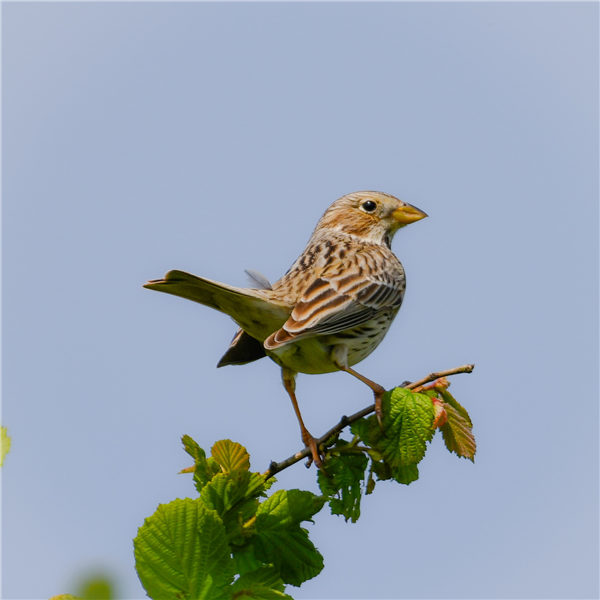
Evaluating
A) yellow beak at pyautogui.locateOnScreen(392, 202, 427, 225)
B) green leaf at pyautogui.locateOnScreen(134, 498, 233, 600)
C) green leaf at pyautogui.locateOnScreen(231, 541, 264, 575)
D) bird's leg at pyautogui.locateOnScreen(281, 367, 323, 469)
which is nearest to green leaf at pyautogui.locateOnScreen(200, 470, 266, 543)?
green leaf at pyautogui.locateOnScreen(231, 541, 264, 575)

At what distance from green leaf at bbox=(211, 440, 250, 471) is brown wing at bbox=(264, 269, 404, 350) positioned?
1.71m

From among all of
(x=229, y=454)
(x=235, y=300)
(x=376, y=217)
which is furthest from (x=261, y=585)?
(x=376, y=217)

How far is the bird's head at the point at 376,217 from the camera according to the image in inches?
330

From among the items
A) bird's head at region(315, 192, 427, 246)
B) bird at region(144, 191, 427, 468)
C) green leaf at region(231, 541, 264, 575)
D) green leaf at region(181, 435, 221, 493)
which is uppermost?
bird's head at region(315, 192, 427, 246)

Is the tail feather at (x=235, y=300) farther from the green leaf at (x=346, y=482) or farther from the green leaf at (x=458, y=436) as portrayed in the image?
the green leaf at (x=458, y=436)

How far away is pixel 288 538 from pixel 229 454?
0.48 m

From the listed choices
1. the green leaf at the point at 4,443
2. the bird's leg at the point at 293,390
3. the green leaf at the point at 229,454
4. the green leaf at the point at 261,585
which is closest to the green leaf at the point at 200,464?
the green leaf at the point at 229,454

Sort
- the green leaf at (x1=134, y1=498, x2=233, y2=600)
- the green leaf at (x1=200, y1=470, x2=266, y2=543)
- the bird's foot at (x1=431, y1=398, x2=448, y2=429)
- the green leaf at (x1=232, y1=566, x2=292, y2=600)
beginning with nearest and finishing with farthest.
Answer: the green leaf at (x1=134, y1=498, x2=233, y2=600)
the green leaf at (x1=232, y1=566, x2=292, y2=600)
the green leaf at (x1=200, y1=470, x2=266, y2=543)
the bird's foot at (x1=431, y1=398, x2=448, y2=429)

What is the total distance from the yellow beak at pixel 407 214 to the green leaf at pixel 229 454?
16.0 feet

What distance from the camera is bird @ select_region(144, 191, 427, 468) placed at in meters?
5.74

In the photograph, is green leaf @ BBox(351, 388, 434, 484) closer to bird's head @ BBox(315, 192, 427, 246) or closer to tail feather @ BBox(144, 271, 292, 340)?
tail feather @ BBox(144, 271, 292, 340)

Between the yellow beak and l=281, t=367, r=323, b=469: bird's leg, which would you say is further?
the yellow beak

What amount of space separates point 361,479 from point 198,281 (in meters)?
1.86

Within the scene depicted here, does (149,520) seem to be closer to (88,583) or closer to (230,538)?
(230,538)
